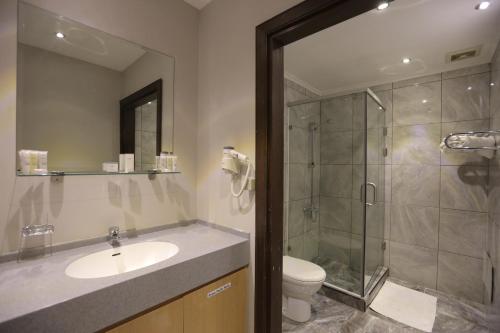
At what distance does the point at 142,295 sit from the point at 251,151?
865mm

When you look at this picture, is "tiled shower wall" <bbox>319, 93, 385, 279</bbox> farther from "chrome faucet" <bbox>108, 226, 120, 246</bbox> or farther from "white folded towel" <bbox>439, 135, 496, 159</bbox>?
"chrome faucet" <bbox>108, 226, 120, 246</bbox>

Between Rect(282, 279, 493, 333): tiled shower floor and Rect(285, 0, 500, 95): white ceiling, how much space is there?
229cm

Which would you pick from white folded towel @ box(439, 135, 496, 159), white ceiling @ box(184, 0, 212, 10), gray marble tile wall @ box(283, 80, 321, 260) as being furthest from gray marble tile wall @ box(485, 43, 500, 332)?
white ceiling @ box(184, 0, 212, 10)

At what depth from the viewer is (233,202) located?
4.73 feet

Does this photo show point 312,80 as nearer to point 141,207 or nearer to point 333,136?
point 333,136

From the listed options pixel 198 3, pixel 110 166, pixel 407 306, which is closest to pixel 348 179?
pixel 407 306

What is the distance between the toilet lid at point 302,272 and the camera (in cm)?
181

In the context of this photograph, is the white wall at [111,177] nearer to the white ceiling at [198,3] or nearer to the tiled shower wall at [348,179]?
the white ceiling at [198,3]

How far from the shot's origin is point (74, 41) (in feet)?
3.92

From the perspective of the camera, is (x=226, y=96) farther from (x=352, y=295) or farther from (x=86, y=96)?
(x=352, y=295)

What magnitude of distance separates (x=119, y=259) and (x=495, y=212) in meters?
2.48

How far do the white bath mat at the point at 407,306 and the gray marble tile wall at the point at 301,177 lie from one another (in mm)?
846

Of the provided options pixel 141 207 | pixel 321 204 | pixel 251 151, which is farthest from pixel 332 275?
pixel 141 207

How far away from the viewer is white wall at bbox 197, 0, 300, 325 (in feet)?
4.35
